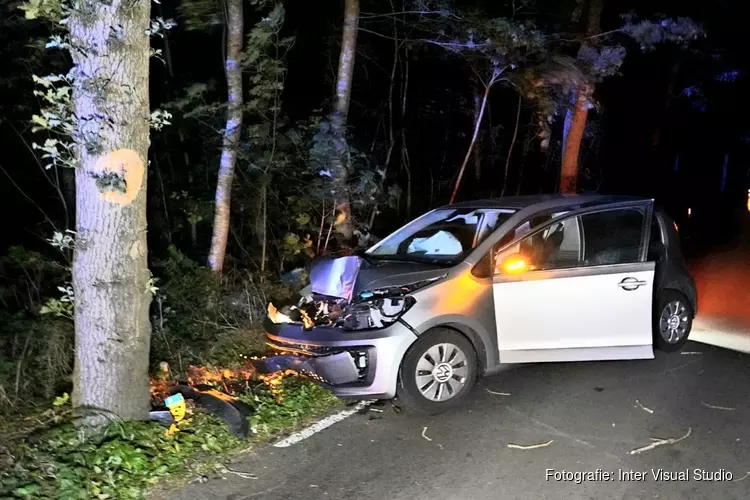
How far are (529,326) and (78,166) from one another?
12.5ft

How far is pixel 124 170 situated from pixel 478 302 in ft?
9.83

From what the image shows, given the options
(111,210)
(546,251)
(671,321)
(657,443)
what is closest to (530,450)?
(657,443)

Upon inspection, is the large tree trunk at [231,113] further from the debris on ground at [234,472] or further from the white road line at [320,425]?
the debris on ground at [234,472]

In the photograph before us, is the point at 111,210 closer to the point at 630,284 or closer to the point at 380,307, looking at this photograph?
the point at 380,307

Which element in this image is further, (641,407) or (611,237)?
(611,237)

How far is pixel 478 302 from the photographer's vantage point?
5.55 m

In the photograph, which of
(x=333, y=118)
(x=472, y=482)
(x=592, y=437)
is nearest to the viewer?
(x=472, y=482)

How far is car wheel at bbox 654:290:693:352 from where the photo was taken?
6.86 m

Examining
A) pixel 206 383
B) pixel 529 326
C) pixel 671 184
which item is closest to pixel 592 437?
pixel 529 326

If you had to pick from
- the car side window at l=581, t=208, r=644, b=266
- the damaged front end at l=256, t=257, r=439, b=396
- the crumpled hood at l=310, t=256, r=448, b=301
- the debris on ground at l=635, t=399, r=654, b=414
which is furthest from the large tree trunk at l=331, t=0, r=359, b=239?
the debris on ground at l=635, t=399, r=654, b=414

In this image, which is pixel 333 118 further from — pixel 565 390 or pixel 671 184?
pixel 671 184

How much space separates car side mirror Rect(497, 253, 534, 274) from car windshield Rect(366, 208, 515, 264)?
0.31 metres

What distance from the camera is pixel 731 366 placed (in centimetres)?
662

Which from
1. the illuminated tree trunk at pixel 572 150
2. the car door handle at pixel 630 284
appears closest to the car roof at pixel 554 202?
the car door handle at pixel 630 284
